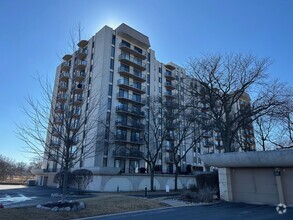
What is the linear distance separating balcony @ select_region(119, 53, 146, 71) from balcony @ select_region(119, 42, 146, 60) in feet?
3.46

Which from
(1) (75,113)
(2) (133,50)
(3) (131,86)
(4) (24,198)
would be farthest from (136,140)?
(1) (75,113)

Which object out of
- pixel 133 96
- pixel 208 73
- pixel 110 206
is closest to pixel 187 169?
pixel 133 96

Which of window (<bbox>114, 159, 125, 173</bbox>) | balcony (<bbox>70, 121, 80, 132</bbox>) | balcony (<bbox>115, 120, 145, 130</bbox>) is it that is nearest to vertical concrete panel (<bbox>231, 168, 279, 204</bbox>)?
balcony (<bbox>70, 121, 80, 132</bbox>)

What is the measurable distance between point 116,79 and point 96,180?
19083 mm

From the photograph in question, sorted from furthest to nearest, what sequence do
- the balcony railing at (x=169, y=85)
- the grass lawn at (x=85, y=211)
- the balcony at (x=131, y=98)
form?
1. the balcony railing at (x=169, y=85)
2. the balcony at (x=131, y=98)
3. the grass lawn at (x=85, y=211)

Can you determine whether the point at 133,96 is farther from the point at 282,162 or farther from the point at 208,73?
the point at 282,162

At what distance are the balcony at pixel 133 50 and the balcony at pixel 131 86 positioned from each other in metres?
6.20

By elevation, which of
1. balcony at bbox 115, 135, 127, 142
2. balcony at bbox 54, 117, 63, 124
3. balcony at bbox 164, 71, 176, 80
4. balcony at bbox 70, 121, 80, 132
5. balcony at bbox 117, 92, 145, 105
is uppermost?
balcony at bbox 164, 71, 176, 80

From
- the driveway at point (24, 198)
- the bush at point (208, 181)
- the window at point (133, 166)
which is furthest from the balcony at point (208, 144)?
the driveway at point (24, 198)

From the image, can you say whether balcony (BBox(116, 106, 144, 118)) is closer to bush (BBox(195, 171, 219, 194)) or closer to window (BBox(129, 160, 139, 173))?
window (BBox(129, 160, 139, 173))

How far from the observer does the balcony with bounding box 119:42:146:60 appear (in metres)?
43.9

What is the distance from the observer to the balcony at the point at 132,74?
1679 inches

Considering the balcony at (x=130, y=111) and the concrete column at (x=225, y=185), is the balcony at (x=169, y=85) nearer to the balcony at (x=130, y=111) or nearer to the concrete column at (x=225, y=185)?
the balcony at (x=130, y=111)

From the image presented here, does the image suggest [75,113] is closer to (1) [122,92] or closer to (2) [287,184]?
(2) [287,184]
